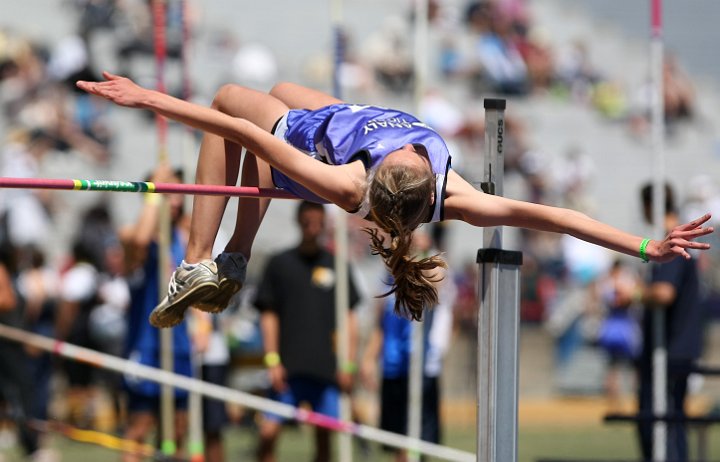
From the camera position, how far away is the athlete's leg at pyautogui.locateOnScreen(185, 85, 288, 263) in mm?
4906

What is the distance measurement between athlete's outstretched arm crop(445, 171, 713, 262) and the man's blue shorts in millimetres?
3363

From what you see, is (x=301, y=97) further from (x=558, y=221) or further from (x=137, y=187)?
(x=558, y=221)

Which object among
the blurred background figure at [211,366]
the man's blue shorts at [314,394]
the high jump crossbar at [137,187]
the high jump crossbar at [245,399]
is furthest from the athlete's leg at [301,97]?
the man's blue shorts at [314,394]

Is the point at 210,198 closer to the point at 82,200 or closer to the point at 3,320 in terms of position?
the point at 3,320

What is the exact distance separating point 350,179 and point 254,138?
0.33m

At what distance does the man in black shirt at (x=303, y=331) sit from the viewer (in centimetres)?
761

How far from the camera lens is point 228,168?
4.98 meters

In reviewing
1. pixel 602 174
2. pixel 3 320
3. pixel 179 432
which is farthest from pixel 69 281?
Result: pixel 602 174

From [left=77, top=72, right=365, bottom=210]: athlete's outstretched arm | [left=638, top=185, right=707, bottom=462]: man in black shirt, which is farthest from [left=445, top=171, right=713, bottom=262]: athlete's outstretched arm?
[left=638, top=185, right=707, bottom=462]: man in black shirt

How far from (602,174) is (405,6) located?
2978mm

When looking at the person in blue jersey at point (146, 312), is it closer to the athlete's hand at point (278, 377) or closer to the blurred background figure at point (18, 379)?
the athlete's hand at point (278, 377)

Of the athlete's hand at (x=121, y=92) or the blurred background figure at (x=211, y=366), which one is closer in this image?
the athlete's hand at (x=121, y=92)

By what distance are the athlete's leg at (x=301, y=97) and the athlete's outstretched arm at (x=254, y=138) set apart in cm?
59

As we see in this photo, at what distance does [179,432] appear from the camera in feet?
25.7
